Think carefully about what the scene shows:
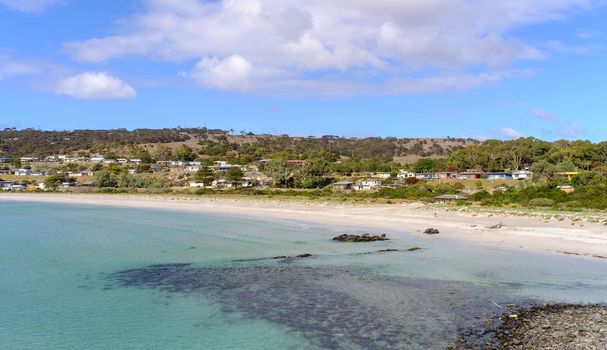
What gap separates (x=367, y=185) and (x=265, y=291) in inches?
2409

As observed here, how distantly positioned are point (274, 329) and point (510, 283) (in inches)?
339

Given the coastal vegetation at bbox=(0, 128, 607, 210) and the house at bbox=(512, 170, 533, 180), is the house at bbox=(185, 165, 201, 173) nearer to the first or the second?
the coastal vegetation at bbox=(0, 128, 607, 210)

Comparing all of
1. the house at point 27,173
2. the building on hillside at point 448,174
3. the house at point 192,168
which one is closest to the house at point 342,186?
the building on hillside at point 448,174

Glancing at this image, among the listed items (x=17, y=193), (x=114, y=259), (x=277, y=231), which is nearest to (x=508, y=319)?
(x=114, y=259)

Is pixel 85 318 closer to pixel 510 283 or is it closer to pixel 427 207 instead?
pixel 510 283

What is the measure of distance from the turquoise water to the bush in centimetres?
1953

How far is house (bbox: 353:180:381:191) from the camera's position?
2854 inches

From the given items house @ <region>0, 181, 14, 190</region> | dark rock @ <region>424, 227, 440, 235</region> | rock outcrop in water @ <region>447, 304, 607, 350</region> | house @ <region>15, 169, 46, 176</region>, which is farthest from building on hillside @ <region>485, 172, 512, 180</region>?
house @ <region>15, 169, 46, 176</region>

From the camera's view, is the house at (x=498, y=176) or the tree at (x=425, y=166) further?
the tree at (x=425, y=166)

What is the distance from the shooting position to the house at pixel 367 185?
72.5 m

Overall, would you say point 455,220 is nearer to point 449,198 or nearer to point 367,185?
point 449,198

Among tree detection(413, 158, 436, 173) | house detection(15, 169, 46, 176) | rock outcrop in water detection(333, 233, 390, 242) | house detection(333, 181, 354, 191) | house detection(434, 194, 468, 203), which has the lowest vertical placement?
rock outcrop in water detection(333, 233, 390, 242)

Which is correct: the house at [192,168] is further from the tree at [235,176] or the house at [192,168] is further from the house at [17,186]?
the house at [17,186]

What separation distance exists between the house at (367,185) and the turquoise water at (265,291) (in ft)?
145
